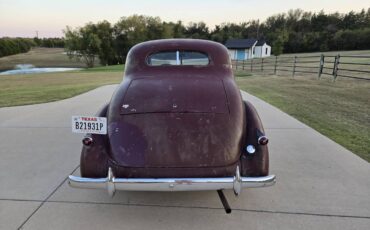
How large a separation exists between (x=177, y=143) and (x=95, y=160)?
772mm

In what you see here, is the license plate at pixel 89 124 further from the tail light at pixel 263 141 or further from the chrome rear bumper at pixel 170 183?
the tail light at pixel 263 141

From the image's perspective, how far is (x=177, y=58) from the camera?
11.9ft

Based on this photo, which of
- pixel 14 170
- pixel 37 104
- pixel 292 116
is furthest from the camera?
pixel 37 104

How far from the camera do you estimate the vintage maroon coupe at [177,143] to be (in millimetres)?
2221

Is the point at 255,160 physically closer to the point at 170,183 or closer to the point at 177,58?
the point at 170,183

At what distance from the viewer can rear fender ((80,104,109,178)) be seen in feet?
7.72

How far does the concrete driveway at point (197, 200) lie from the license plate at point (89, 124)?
2.62 ft

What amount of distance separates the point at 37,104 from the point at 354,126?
27.1 ft

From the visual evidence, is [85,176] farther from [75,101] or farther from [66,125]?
[75,101]

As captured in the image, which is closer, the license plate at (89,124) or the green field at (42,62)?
the license plate at (89,124)

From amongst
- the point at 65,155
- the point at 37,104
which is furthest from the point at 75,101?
the point at 65,155

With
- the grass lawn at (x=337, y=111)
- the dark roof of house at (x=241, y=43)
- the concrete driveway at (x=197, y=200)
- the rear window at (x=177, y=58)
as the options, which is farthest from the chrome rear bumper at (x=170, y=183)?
the dark roof of house at (x=241, y=43)

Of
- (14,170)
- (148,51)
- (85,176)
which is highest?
(148,51)

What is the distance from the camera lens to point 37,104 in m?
7.80
